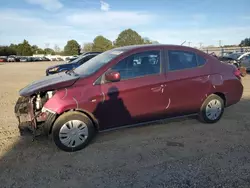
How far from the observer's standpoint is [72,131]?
3.59m

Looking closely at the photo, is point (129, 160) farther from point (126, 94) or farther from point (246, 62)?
point (246, 62)

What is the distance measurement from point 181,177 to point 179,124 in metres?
1.98

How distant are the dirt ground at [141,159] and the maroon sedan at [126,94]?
0.33 metres

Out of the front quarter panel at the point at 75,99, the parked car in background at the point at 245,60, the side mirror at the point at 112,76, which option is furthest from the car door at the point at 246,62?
the front quarter panel at the point at 75,99

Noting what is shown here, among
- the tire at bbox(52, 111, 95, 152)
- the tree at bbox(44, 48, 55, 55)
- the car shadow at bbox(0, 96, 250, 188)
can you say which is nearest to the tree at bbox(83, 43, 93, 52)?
the tree at bbox(44, 48, 55, 55)

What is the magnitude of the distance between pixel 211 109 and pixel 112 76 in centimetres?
234

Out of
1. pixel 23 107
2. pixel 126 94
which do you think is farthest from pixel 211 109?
pixel 23 107

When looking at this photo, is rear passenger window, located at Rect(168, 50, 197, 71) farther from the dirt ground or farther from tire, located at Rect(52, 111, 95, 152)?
tire, located at Rect(52, 111, 95, 152)

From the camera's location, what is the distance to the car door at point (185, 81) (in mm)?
4191

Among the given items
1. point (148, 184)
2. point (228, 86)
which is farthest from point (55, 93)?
point (228, 86)

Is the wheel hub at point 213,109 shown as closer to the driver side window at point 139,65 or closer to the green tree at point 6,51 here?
the driver side window at point 139,65

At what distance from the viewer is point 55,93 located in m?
3.53

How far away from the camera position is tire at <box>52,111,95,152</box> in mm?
3518

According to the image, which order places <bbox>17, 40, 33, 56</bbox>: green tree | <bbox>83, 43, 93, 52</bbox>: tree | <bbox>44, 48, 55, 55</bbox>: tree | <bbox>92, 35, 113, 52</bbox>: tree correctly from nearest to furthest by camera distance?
<bbox>92, 35, 113, 52</bbox>: tree
<bbox>17, 40, 33, 56</bbox>: green tree
<bbox>83, 43, 93, 52</bbox>: tree
<bbox>44, 48, 55, 55</bbox>: tree
